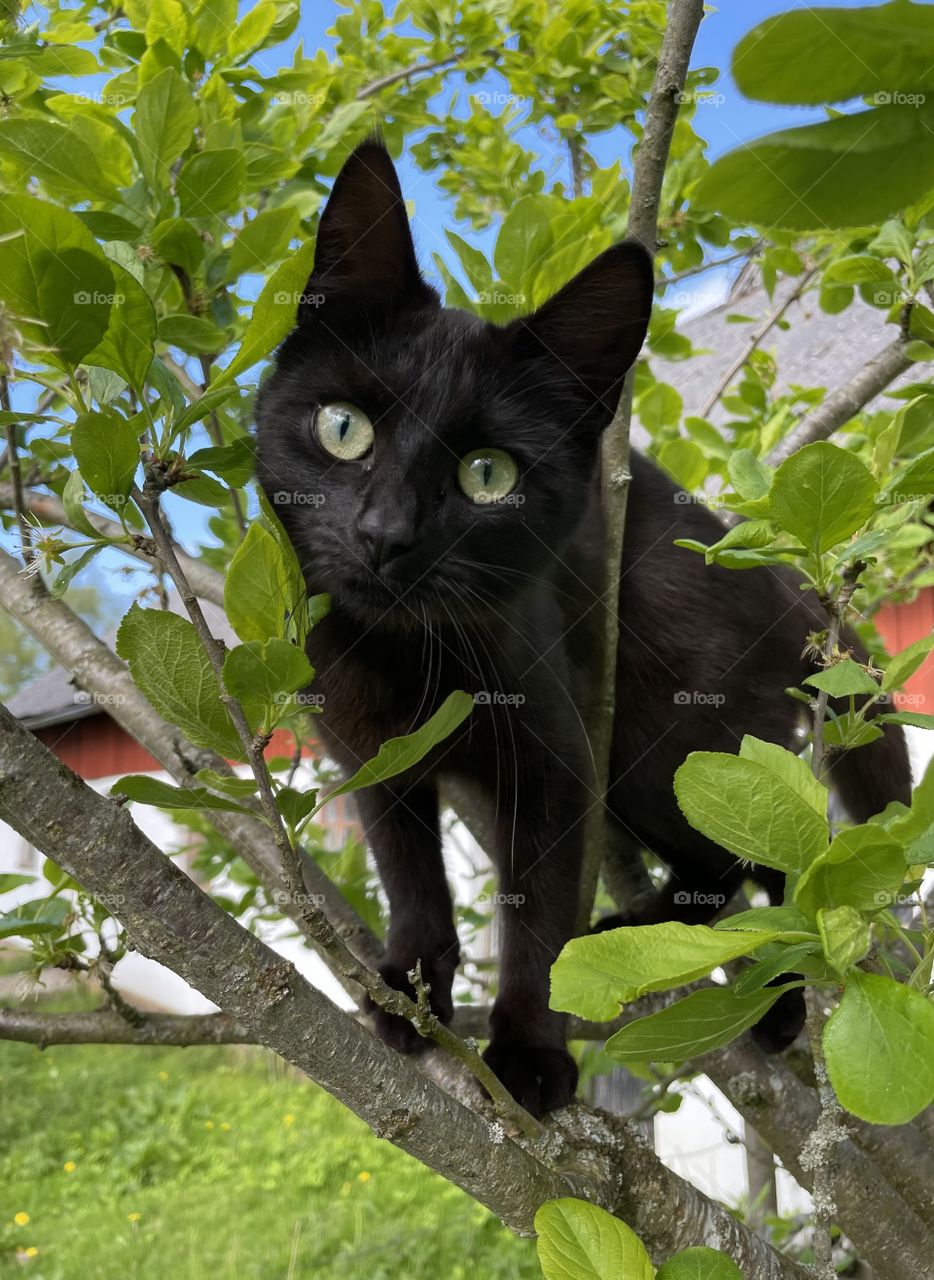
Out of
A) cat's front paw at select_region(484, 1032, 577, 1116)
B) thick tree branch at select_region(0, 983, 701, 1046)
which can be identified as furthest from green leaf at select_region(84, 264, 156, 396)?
cat's front paw at select_region(484, 1032, 577, 1116)

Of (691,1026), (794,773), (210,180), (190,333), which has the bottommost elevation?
(691,1026)

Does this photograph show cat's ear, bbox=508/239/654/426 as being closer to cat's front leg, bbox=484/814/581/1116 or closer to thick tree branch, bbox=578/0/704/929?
thick tree branch, bbox=578/0/704/929

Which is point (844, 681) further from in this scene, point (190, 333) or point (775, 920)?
point (190, 333)

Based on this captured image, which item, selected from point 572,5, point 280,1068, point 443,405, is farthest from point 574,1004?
point 280,1068

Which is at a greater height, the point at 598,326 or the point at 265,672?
the point at 598,326

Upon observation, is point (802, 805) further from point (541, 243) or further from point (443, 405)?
point (541, 243)

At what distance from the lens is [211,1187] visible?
3945 mm

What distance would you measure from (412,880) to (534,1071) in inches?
14.0

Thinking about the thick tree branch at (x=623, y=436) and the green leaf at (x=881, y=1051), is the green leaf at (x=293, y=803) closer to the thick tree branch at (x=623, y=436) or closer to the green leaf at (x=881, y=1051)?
the green leaf at (x=881, y=1051)

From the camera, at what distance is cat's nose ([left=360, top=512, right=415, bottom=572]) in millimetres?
1060

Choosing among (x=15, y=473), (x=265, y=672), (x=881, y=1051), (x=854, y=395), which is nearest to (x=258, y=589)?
(x=265, y=672)

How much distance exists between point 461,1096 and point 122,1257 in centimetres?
280

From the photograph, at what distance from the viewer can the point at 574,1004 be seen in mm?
469

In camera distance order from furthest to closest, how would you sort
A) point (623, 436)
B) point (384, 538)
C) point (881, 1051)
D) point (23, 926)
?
point (623, 436), point (384, 538), point (23, 926), point (881, 1051)
